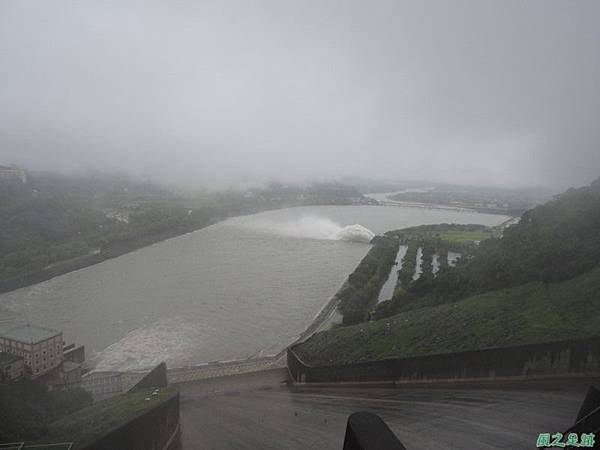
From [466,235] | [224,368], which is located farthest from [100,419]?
A: [466,235]

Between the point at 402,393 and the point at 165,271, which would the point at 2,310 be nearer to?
the point at 165,271

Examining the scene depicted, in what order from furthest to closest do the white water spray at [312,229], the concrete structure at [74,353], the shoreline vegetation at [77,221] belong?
the white water spray at [312,229] → the shoreline vegetation at [77,221] → the concrete structure at [74,353]

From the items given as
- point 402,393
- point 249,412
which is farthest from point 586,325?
point 249,412

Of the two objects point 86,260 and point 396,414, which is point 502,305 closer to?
point 396,414

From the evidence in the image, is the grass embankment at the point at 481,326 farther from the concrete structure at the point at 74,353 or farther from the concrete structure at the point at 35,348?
the concrete structure at the point at 74,353

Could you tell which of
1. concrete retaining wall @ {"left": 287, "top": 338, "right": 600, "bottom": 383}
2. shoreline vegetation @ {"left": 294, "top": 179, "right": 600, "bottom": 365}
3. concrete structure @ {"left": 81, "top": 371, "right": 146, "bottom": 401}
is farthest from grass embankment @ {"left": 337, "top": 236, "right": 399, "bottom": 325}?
Result: concrete structure @ {"left": 81, "top": 371, "right": 146, "bottom": 401}

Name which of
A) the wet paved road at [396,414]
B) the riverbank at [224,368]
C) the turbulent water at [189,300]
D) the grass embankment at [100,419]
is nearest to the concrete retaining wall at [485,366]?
the wet paved road at [396,414]
